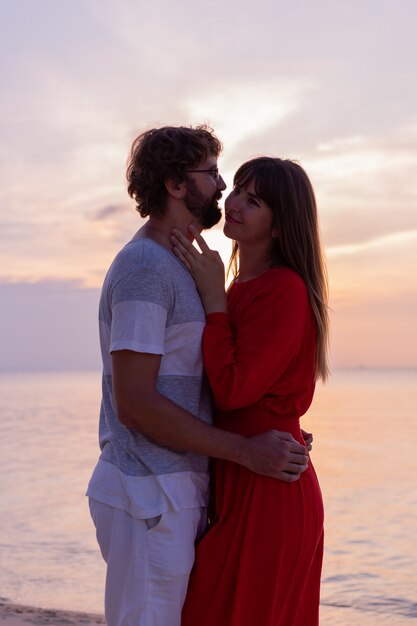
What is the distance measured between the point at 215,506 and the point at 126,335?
74 centimetres

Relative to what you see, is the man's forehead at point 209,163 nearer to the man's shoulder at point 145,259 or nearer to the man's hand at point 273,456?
the man's shoulder at point 145,259

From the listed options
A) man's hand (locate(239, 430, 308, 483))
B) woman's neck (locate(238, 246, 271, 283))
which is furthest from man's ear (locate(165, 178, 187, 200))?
man's hand (locate(239, 430, 308, 483))

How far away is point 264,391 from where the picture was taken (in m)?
3.01

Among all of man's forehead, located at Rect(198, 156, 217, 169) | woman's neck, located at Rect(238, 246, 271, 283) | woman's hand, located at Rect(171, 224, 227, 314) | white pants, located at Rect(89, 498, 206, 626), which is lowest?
white pants, located at Rect(89, 498, 206, 626)

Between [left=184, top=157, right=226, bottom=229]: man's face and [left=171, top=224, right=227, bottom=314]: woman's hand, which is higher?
[left=184, top=157, right=226, bottom=229]: man's face

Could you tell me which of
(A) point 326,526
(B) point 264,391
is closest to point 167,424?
(B) point 264,391

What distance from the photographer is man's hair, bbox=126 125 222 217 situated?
120 inches

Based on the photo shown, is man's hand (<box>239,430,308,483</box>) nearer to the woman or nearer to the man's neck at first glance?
the woman

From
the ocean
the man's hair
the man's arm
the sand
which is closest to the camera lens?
the man's arm

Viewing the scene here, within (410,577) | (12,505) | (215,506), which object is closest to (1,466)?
(12,505)

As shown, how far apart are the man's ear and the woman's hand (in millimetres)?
125

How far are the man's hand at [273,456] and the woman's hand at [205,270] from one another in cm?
46

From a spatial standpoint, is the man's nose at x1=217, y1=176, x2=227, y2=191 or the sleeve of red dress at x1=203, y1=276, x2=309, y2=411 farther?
the man's nose at x1=217, y1=176, x2=227, y2=191

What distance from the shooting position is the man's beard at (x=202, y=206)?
122 inches
